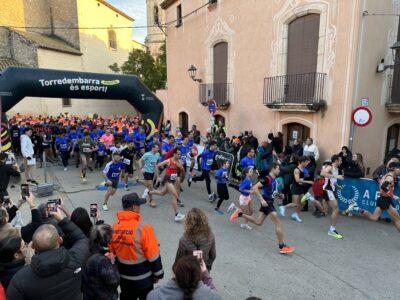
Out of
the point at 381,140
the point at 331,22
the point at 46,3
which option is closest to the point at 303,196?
the point at 381,140

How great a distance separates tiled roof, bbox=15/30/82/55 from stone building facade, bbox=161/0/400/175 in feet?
53.4

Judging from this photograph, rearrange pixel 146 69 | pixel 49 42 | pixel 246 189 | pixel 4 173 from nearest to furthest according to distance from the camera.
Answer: pixel 4 173 → pixel 246 189 → pixel 49 42 → pixel 146 69

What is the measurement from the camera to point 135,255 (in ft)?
10.4

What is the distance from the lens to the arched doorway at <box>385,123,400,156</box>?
1070cm

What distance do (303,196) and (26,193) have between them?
5.91 meters

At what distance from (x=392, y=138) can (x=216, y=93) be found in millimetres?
8237

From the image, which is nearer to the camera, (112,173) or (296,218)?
(296,218)

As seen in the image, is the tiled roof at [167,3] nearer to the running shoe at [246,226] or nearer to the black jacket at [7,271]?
the running shoe at [246,226]

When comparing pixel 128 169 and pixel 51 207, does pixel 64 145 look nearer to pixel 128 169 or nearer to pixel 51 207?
pixel 128 169

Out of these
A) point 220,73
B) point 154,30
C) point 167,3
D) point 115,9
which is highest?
point 115,9

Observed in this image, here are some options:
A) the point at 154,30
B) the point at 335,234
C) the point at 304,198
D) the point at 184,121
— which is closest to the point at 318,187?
the point at 304,198

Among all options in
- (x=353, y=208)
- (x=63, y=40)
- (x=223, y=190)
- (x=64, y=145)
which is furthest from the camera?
(x=63, y=40)

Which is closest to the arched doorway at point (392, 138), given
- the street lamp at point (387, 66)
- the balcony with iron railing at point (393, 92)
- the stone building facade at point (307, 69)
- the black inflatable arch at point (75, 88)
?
the stone building facade at point (307, 69)

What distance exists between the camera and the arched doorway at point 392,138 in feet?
35.1
